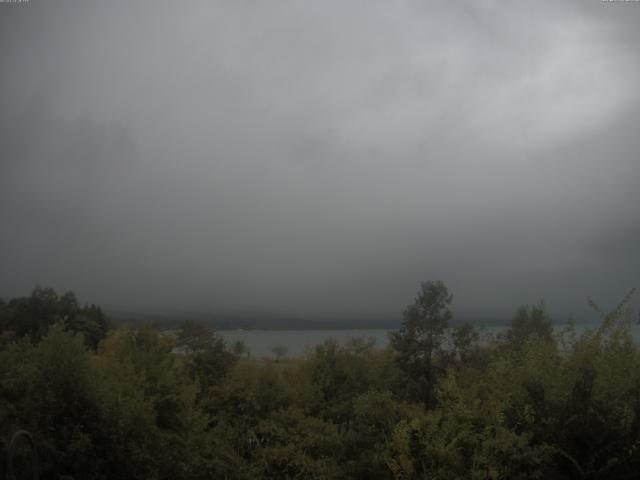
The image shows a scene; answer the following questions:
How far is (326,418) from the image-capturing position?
22.8 meters

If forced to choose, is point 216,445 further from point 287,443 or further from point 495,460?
point 495,460

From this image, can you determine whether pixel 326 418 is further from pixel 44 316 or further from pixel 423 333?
pixel 44 316

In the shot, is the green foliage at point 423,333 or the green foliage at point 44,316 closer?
the green foliage at point 423,333

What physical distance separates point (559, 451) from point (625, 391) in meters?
2.09

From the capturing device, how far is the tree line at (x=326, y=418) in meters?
12.2

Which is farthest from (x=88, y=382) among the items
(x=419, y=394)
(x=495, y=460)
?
(x=419, y=394)

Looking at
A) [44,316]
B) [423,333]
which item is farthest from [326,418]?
[44,316]

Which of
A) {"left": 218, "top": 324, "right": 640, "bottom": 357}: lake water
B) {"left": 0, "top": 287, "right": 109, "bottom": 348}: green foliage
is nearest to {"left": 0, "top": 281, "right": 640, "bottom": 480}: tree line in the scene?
{"left": 218, "top": 324, "right": 640, "bottom": 357}: lake water

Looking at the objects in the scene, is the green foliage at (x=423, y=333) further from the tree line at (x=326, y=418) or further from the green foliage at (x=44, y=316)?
the green foliage at (x=44, y=316)

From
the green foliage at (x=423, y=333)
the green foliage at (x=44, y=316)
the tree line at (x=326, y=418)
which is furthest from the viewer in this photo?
the green foliage at (x=44, y=316)

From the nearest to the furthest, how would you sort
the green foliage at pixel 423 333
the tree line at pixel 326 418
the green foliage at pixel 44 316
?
the tree line at pixel 326 418, the green foliage at pixel 423 333, the green foliage at pixel 44 316

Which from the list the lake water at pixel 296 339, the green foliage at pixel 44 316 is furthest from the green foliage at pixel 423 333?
the green foliage at pixel 44 316

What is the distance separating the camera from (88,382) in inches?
575

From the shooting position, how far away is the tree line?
482 inches
